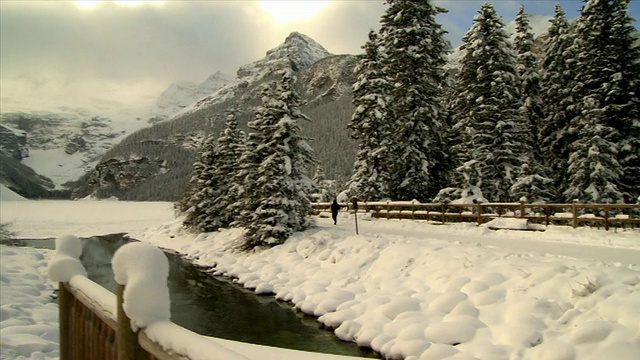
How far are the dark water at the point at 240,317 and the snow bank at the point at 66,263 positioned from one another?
7.72 metres

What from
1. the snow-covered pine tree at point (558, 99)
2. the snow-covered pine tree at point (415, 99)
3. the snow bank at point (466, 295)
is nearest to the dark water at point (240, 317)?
the snow bank at point (466, 295)

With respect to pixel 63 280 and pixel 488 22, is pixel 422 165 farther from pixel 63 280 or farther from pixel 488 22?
pixel 63 280

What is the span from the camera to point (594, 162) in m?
24.5

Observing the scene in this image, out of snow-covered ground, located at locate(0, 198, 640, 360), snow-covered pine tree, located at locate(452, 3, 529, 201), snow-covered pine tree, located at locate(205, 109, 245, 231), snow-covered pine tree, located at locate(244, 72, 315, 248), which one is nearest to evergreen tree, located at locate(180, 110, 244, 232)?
snow-covered pine tree, located at locate(205, 109, 245, 231)

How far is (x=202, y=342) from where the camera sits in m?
2.17

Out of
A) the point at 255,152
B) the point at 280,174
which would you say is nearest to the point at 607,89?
the point at 280,174

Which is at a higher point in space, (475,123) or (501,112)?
(501,112)

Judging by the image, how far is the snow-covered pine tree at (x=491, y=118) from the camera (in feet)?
86.8

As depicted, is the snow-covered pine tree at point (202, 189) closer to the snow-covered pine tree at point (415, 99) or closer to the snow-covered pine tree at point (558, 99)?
the snow-covered pine tree at point (415, 99)

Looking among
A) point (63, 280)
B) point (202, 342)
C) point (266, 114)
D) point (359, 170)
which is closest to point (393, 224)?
point (359, 170)

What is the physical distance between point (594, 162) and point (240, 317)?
70.8 ft

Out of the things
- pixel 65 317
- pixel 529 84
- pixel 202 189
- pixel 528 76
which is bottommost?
pixel 65 317

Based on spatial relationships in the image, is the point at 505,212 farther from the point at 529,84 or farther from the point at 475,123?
the point at 529,84

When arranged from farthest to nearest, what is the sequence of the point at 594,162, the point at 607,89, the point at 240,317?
the point at 607,89, the point at 594,162, the point at 240,317
